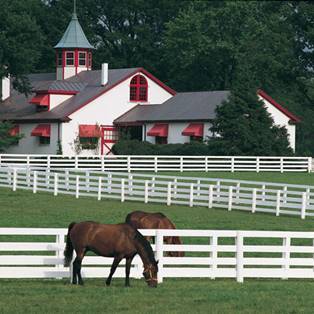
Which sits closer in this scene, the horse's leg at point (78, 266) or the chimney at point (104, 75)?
the horse's leg at point (78, 266)

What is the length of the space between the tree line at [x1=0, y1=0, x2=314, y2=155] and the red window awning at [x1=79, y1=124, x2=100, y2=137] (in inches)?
244

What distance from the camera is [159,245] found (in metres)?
21.3

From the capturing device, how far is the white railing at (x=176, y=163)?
60.1 m

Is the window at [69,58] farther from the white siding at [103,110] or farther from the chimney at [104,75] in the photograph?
the white siding at [103,110]

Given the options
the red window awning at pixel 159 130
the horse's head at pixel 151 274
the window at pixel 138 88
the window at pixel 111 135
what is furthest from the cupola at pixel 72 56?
the horse's head at pixel 151 274

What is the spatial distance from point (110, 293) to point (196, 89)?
82522mm

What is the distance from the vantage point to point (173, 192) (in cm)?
4384

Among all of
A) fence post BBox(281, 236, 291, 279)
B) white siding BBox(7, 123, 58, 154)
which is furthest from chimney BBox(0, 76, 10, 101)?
fence post BBox(281, 236, 291, 279)

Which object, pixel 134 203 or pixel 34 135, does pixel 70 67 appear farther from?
pixel 134 203

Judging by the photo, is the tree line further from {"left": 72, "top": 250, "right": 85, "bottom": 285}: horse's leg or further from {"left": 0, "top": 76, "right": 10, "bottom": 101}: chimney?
{"left": 72, "top": 250, "right": 85, "bottom": 285}: horse's leg

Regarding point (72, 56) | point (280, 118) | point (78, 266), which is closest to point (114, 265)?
point (78, 266)

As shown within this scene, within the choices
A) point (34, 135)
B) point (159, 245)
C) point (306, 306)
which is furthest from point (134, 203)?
point (34, 135)

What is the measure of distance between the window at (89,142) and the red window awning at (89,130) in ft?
1.06

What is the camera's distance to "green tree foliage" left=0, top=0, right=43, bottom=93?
7831 centimetres
